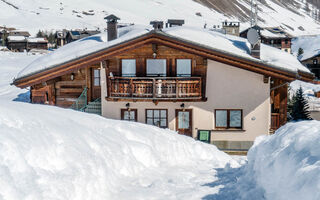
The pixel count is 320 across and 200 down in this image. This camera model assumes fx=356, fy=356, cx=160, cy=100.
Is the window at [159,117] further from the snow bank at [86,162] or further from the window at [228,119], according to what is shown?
the snow bank at [86,162]

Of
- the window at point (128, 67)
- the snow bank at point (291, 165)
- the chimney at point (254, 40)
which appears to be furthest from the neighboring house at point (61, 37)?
the snow bank at point (291, 165)

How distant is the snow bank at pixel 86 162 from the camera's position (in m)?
5.75

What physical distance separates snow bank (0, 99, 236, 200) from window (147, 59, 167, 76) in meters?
6.70

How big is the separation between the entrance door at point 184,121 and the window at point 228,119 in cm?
127

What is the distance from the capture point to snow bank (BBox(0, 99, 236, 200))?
5.75 metres

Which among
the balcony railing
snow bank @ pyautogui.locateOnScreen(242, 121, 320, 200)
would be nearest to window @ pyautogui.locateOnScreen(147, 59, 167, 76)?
the balcony railing

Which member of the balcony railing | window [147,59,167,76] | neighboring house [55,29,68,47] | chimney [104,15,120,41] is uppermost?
neighboring house [55,29,68,47]

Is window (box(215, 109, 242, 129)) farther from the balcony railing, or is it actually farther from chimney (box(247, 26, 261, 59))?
chimney (box(247, 26, 261, 59))

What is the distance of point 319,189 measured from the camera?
4.11 metres

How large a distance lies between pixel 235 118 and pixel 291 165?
11690 mm

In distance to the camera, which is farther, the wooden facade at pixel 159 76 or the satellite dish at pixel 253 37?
the satellite dish at pixel 253 37

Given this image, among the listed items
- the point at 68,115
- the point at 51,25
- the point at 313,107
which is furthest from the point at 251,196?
the point at 51,25

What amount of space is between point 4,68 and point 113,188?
36.0 m

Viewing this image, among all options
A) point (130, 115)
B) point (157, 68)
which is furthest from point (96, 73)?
point (157, 68)
